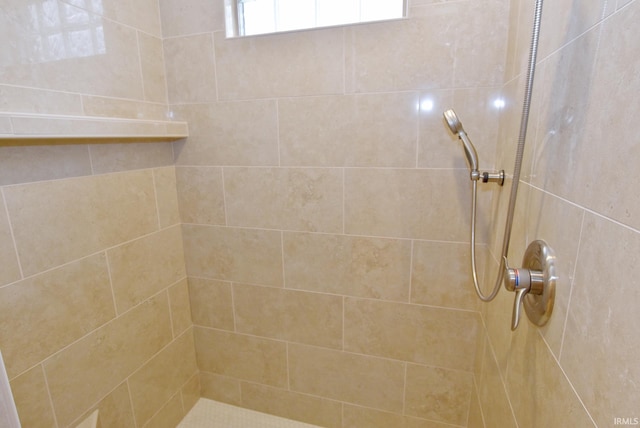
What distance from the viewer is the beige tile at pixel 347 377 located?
1419 mm

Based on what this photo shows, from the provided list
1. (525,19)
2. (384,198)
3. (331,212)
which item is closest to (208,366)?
(331,212)

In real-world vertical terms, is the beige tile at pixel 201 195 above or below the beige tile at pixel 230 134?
below

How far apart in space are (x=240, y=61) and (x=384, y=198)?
2.68 ft

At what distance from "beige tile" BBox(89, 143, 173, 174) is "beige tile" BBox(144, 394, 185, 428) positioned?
1124mm

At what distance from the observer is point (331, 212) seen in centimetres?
134

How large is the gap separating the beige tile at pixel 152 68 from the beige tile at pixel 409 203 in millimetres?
902

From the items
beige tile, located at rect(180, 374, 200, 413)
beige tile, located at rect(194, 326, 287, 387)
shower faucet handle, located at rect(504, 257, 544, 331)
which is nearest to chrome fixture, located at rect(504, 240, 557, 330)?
shower faucet handle, located at rect(504, 257, 544, 331)

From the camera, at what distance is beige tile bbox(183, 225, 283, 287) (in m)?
1.46

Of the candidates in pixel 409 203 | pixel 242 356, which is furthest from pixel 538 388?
pixel 242 356

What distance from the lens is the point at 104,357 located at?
1206mm

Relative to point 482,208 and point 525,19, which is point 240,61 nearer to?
point 525,19

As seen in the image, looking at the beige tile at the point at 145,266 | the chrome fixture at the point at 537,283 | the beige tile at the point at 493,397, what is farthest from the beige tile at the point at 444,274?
the beige tile at the point at 145,266

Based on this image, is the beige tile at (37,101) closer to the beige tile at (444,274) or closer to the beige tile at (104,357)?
the beige tile at (104,357)

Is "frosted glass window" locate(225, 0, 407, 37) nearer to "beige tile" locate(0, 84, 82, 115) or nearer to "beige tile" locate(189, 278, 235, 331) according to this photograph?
"beige tile" locate(0, 84, 82, 115)
